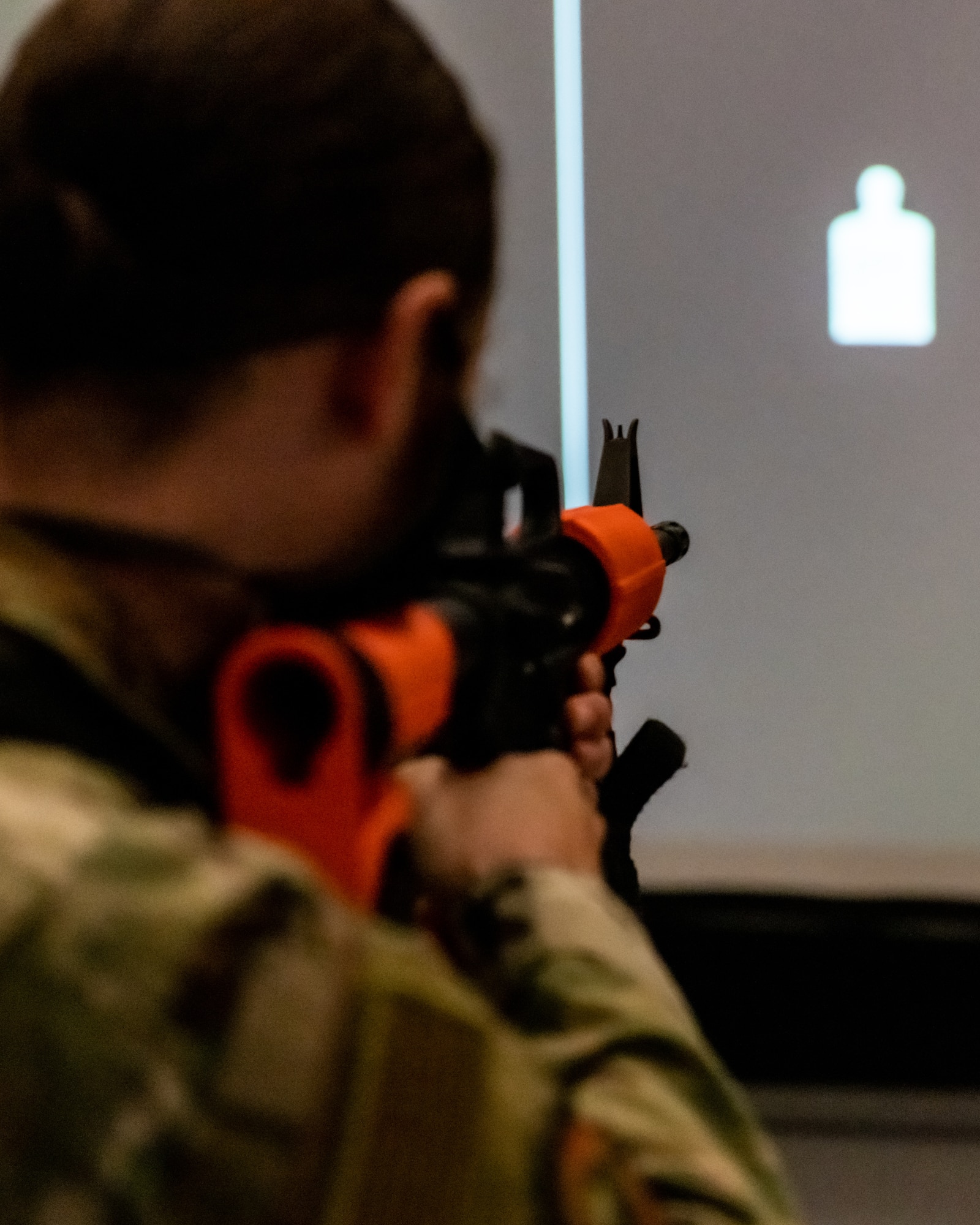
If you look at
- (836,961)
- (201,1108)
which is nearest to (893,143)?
(836,961)

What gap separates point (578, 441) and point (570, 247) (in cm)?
24

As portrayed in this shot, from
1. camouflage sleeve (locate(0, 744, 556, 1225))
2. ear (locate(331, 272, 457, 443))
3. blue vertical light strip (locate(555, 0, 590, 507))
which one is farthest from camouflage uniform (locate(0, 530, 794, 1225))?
blue vertical light strip (locate(555, 0, 590, 507))

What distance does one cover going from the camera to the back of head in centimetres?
34

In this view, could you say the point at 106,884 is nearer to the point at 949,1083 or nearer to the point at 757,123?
the point at 757,123

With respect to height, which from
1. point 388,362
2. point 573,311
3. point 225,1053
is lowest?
point 225,1053

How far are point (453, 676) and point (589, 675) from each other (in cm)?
24

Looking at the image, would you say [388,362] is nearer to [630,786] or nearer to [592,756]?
[592,756]

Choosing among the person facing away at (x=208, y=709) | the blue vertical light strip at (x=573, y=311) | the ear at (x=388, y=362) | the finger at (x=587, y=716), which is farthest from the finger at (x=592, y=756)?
the blue vertical light strip at (x=573, y=311)

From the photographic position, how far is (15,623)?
281mm

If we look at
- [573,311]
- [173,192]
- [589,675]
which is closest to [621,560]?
[589,675]

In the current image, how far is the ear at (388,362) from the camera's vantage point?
368 mm

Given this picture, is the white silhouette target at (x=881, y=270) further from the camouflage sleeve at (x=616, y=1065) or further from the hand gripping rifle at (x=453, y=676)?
the camouflage sleeve at (x=616, y=1065)

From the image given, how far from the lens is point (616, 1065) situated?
338 mm

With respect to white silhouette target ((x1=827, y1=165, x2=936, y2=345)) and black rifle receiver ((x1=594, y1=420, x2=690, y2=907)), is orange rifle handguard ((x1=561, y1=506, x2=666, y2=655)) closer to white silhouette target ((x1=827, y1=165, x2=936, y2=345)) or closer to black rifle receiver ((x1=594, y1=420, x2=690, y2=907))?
black rifle receiver ((x1=594, y1=420, x2=690, y2=907))
